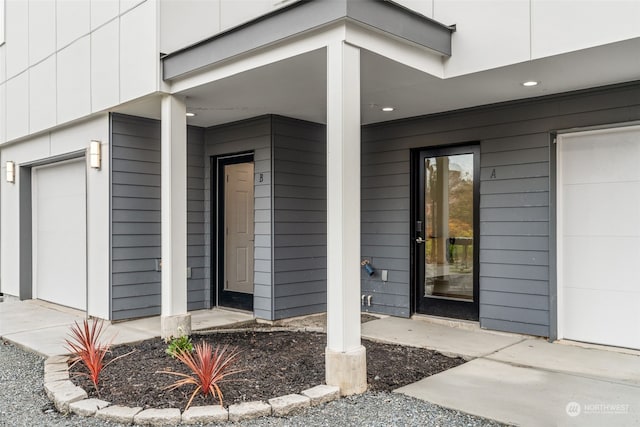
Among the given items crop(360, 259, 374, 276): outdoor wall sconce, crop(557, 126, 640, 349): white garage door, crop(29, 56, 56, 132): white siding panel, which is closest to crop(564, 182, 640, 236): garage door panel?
crop(557, 126, 640, 349): white garage door

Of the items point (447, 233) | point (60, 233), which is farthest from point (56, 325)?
point (447, 233)

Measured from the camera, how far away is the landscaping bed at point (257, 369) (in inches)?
135

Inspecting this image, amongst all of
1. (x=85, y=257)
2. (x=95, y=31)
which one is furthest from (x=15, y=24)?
(x=85, y=257)

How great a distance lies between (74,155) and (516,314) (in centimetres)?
567

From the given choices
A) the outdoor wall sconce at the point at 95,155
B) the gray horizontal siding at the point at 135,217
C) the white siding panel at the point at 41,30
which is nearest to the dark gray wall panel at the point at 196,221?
the gray horizontal siding at the point at 135,217

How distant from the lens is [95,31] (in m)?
6.04

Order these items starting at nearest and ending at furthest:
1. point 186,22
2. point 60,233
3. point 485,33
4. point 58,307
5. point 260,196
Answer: point 485,33 < point 186,22 < point 260,196 < point 58,307 < point 60,233

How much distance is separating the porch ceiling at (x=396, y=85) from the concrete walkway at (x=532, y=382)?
2386 millimetres

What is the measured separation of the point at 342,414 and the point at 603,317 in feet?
9.56

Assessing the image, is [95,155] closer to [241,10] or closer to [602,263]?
[241,10]

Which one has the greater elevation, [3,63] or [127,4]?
[3,63]

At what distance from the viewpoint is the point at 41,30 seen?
23.3 ft

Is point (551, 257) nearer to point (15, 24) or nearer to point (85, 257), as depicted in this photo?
point (85, 257)

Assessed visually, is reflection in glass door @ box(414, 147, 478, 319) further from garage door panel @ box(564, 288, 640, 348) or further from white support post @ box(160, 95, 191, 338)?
white support post @ box(160, 95, 191, 338)
